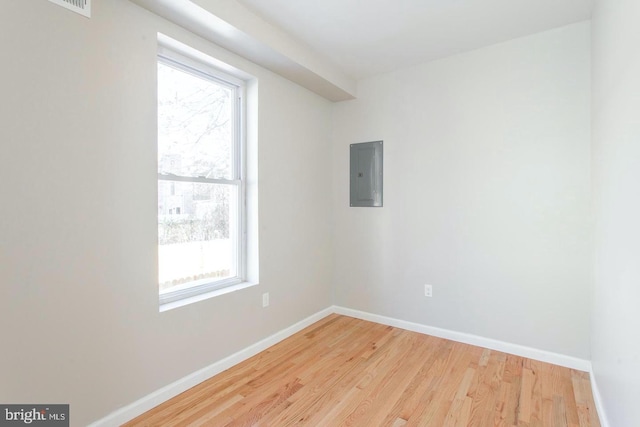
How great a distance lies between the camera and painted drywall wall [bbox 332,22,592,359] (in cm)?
240

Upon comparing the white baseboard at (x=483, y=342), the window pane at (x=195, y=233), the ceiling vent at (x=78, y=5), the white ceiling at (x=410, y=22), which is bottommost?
the white baseboard at (x=483, y=342)

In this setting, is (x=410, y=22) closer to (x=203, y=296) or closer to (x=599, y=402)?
(x=203, y=296)

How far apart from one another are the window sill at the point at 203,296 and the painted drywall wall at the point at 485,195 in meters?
1.37

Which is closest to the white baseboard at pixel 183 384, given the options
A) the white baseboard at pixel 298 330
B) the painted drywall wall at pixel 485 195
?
the white baseboard at pixel 298 330

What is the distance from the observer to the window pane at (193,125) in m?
2.15

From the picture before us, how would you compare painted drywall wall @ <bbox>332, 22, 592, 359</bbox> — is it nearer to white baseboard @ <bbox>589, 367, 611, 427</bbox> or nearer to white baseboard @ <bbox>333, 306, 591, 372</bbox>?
white baseboard @ <bbox>333, 306, 591, 372</bbox>

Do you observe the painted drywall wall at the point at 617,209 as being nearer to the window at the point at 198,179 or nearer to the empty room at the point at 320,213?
the empty room at the point at 320,213

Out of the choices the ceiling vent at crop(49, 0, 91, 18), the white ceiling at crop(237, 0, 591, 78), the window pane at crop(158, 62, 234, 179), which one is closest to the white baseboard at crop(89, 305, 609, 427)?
the window pane at crop(158, 62, 234, 179)

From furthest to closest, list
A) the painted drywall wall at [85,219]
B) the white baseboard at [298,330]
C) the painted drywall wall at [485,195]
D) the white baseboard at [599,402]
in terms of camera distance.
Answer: the painted drywall wall at [485,195], the white baseboard at [298,330], the white baseboard at [599,402], the painted drywall wall at [85,219]

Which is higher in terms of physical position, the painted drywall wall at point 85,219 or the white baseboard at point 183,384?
the painted drywall wall at point 85,219

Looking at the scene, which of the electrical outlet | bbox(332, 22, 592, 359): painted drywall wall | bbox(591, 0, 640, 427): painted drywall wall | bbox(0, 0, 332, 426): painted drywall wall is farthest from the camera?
the electrical outlet

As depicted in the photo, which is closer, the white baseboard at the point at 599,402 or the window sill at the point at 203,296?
the white baseboard at the point at 599,402

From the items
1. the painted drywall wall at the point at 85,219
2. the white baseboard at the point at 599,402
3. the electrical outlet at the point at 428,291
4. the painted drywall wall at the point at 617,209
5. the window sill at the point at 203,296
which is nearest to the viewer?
the painted drywall wall at the point at 617,209

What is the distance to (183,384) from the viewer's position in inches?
83.0
